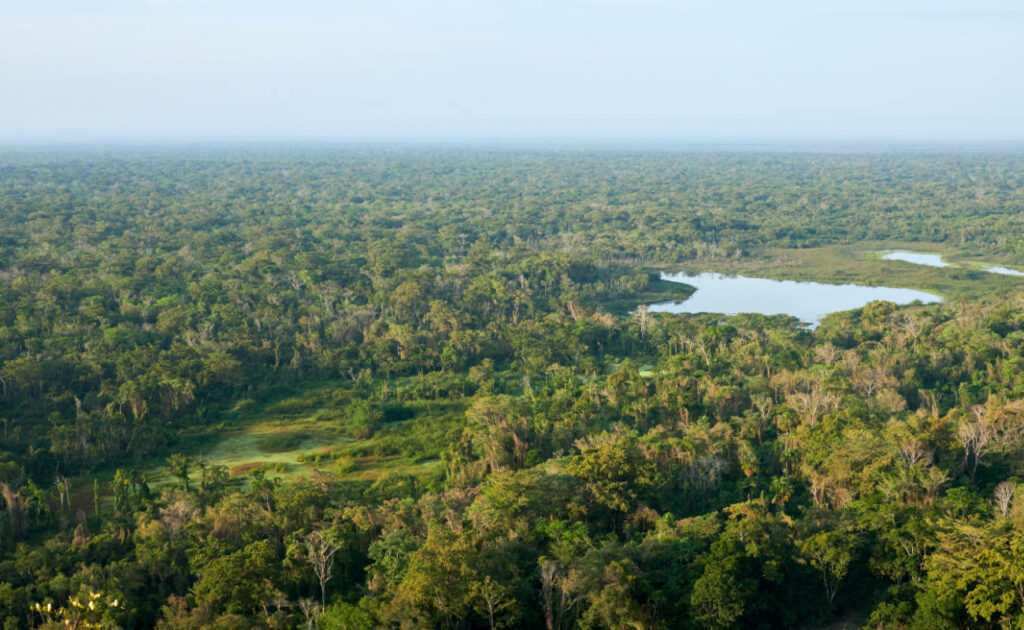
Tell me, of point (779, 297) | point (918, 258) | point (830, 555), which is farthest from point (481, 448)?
point (918, 258)

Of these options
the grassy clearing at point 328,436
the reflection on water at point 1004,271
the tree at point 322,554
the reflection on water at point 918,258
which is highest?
the reflection on water at point 918,258

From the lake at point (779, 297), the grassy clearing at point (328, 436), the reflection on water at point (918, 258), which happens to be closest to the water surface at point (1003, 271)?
the reflection on water at point (918, 258)

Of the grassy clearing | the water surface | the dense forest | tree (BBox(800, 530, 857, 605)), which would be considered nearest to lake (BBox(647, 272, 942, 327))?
the dense forest

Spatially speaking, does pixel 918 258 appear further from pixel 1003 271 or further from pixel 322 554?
pixel 322 554

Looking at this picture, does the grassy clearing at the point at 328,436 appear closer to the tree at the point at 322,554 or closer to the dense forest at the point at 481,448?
the dense forest at the point at 481,448

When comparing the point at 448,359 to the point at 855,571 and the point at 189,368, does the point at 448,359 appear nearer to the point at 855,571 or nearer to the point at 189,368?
the point at 189,368

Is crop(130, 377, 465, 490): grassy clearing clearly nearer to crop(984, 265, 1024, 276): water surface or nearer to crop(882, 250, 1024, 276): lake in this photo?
crop(984, 265, 1024, 276): water surface

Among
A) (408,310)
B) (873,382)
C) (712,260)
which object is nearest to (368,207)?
(712,260)
